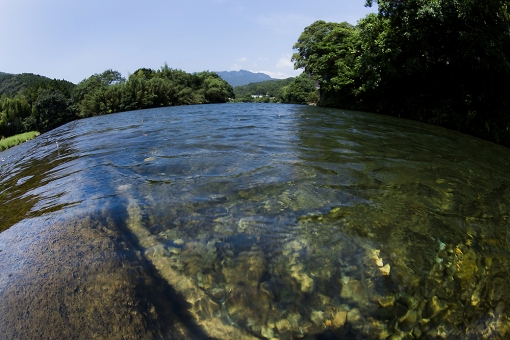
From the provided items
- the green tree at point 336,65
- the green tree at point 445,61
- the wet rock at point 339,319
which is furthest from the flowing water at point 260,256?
the green tree at point 336,65

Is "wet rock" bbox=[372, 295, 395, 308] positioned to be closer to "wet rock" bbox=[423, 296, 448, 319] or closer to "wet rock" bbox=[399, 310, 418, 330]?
"wet rock" bbox=[399, 310, 418, 330]

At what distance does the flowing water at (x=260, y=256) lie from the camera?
2.58m

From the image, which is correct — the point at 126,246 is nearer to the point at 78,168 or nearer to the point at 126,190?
the point at 126,190

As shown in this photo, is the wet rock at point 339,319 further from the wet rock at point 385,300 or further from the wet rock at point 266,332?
the wet rock at point 266,332

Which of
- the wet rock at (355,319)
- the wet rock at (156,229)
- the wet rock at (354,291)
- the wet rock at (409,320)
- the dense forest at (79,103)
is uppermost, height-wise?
the dense forest at (79,103)

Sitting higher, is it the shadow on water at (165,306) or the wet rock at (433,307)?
the shadow on water at (165,306)

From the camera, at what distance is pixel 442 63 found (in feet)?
61.7

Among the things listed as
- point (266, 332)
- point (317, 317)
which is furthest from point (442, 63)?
point (266, 332)

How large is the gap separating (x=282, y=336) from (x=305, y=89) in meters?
58.3

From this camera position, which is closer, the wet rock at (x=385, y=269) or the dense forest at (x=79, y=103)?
the wet rock at (x=385, y=269)

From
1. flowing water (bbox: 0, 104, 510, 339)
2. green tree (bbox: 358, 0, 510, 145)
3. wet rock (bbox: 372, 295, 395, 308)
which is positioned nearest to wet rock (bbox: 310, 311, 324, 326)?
flowing water (bbox: 0, 104, 510, 339)

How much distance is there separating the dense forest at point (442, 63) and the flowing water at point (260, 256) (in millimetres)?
10358

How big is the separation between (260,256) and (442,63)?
21494mm

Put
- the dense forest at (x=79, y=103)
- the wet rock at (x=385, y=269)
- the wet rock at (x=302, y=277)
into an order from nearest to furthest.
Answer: the wet rock at (x=302, y=277)
the wet rock at (x=385, y=269)
the dense forest at (x=79, y=103)
